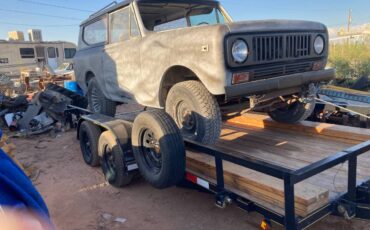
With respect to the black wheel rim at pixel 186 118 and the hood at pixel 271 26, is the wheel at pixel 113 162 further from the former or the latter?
A: the hood at pixel 271 26

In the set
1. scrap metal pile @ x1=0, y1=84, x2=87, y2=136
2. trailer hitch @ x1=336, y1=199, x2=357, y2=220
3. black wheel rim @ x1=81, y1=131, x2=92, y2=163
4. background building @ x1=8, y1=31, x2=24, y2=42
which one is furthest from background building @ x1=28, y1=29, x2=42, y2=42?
trailer hitch @ x1=336, y1=199, x2=357, y2=220

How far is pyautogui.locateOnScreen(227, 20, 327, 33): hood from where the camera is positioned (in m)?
2.94

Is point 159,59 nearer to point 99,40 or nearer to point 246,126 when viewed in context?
point 246,126

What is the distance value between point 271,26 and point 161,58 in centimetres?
126

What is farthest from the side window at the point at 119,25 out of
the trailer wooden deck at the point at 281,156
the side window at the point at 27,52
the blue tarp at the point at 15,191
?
the side window at the point at 27,52

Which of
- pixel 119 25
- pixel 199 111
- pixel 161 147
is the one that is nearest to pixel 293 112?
pixel 199 111

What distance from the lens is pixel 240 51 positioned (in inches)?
117

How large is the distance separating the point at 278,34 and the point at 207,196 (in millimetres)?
2139

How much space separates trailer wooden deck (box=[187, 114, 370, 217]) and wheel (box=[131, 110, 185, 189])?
309 mm

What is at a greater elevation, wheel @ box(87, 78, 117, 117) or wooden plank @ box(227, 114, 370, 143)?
wheel @ box(87, 78, 117, 117)

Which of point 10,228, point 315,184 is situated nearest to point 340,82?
point 315,184

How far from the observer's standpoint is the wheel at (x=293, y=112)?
→ 4.00 meters

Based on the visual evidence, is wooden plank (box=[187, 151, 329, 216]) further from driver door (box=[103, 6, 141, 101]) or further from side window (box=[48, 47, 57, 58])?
side window (box=[48, 47, 57, 58])

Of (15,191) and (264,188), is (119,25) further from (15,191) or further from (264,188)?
(15,191)
